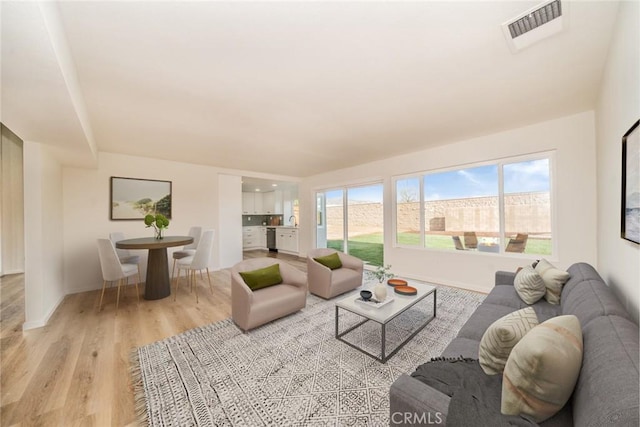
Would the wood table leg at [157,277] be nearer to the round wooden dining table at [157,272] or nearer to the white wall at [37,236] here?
the round wooden dining table at [157,272]

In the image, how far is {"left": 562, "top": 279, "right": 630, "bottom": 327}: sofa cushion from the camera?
1156 mm

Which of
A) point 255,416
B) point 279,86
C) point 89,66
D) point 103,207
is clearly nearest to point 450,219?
point 279,86

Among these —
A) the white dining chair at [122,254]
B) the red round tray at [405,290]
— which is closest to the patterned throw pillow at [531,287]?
the red round tray at [405,290]

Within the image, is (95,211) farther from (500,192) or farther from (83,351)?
(500,192)


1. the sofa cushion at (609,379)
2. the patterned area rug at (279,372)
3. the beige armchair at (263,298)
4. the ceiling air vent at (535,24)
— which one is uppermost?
the ceiling air vent at (535,24)

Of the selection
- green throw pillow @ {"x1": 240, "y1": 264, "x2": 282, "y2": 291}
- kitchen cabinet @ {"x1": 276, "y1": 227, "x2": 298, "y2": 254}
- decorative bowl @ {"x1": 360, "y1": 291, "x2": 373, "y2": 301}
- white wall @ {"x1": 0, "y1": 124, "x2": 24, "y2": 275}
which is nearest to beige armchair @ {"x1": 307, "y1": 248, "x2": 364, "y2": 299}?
green throw pillow @ {"x1": 240, "y1": 264, "x2": 282, "y2": 291}

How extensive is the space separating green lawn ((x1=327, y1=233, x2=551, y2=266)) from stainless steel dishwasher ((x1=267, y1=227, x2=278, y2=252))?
2.50 m

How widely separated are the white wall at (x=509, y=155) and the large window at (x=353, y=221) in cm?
32

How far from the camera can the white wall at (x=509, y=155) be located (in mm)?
2795

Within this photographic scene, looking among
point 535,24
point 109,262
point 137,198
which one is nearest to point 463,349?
point 535,24

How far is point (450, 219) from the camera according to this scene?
4.02 meters

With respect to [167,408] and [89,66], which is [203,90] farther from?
[167,408]

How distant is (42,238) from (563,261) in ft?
21.5
